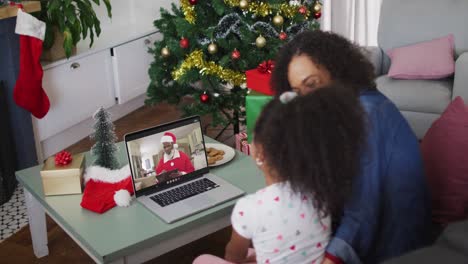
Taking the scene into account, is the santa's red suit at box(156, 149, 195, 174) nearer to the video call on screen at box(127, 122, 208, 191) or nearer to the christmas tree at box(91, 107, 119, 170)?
the video call on screen at box(127, 122, 208, 191)

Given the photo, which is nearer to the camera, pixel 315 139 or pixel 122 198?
pixel 315 139

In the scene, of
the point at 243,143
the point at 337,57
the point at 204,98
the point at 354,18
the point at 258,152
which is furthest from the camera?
the point at 354,18

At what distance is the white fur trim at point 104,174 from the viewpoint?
1.96 metres

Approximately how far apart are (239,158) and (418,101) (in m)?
1.14

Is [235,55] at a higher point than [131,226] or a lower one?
higher

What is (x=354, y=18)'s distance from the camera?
3975 mm

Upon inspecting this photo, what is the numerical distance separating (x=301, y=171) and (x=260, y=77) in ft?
5.21

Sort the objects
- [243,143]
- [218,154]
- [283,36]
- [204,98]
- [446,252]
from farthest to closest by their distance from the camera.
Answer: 1. [204,98]
2. [283,36]
3. [243,143]
4. [218,154]
5. [446,252]

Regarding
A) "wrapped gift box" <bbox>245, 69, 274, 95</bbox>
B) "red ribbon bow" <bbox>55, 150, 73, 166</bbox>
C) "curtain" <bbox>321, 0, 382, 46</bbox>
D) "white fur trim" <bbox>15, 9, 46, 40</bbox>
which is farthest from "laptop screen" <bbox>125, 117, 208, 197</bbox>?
"curtain" <bbox>321, 0, 382, 46</bbox>

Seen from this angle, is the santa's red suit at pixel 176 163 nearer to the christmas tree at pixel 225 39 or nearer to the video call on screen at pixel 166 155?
the video call on screen at pixel 166 155

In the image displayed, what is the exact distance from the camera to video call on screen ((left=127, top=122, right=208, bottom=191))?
6.18ft

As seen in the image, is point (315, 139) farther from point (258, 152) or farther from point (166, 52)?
point (166, 52)

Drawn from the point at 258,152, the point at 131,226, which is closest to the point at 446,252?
the point at 258,152

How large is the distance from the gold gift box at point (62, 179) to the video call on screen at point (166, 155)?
214 mm
